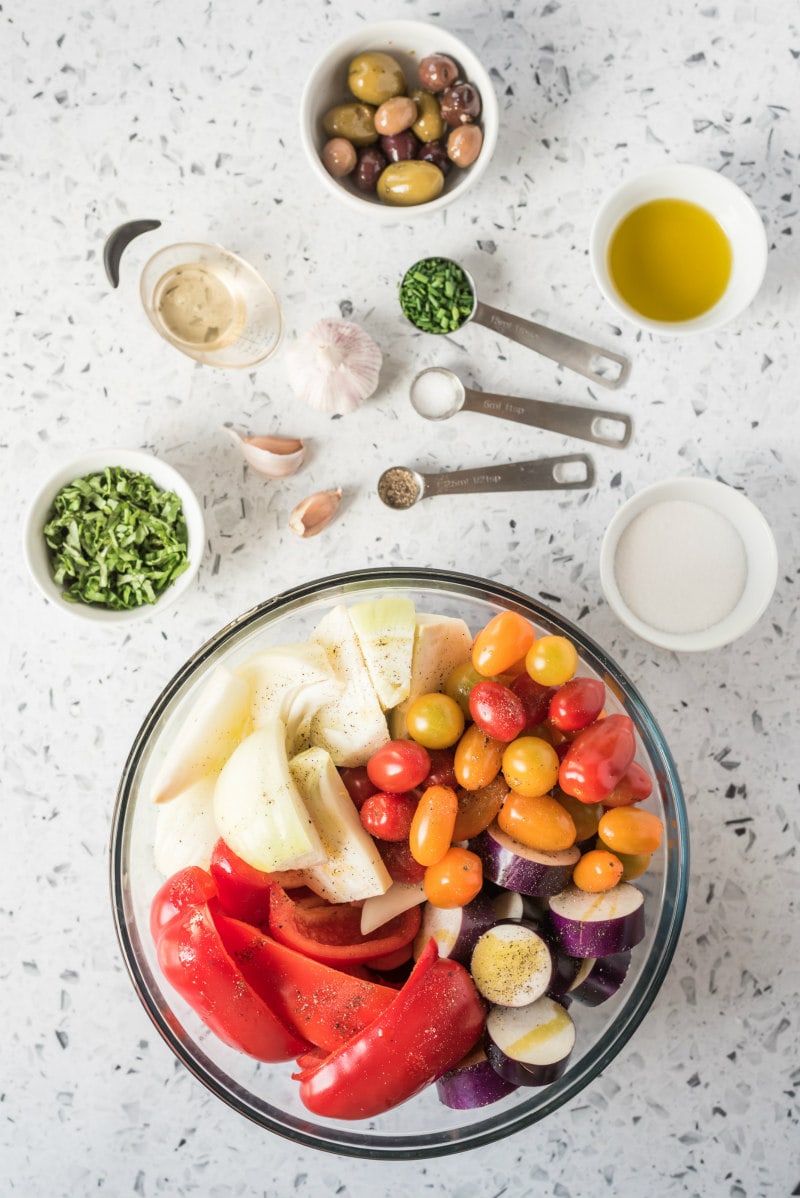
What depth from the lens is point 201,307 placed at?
1.30m

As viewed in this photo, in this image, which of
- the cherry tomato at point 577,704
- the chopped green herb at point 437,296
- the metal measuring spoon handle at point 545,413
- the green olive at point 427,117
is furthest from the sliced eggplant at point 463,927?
the green olive at point 427,117

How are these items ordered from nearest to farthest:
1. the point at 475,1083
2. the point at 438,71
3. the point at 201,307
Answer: the point at 475,1083 < the point at 438,71 < the point at 201,307

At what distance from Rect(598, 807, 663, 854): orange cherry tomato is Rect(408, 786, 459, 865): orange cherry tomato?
174mm

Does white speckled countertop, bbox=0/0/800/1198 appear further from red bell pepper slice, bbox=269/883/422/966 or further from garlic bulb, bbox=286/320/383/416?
red bell pepper slice, bbox=269/883/422/966

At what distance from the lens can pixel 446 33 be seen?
3.91 feet

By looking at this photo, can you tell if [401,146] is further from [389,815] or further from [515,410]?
[389,815]

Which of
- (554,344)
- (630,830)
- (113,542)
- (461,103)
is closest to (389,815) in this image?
(630,830)

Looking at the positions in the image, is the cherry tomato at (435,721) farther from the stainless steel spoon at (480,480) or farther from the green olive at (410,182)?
the green olive at (410,182)

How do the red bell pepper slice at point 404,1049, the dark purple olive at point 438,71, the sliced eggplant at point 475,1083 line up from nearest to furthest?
the red bell pepper slice at point 404,1049 < the sliced eggplant at point 475,1083 < the dark purple olive at point 438,71

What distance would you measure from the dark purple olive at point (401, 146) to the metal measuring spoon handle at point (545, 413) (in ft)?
1.03

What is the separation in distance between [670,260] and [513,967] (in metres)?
0.93

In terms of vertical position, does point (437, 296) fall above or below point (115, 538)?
Result: above

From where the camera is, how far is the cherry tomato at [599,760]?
40.1 inches

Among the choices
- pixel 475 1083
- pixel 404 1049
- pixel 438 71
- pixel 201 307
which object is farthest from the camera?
pixel 201 307
